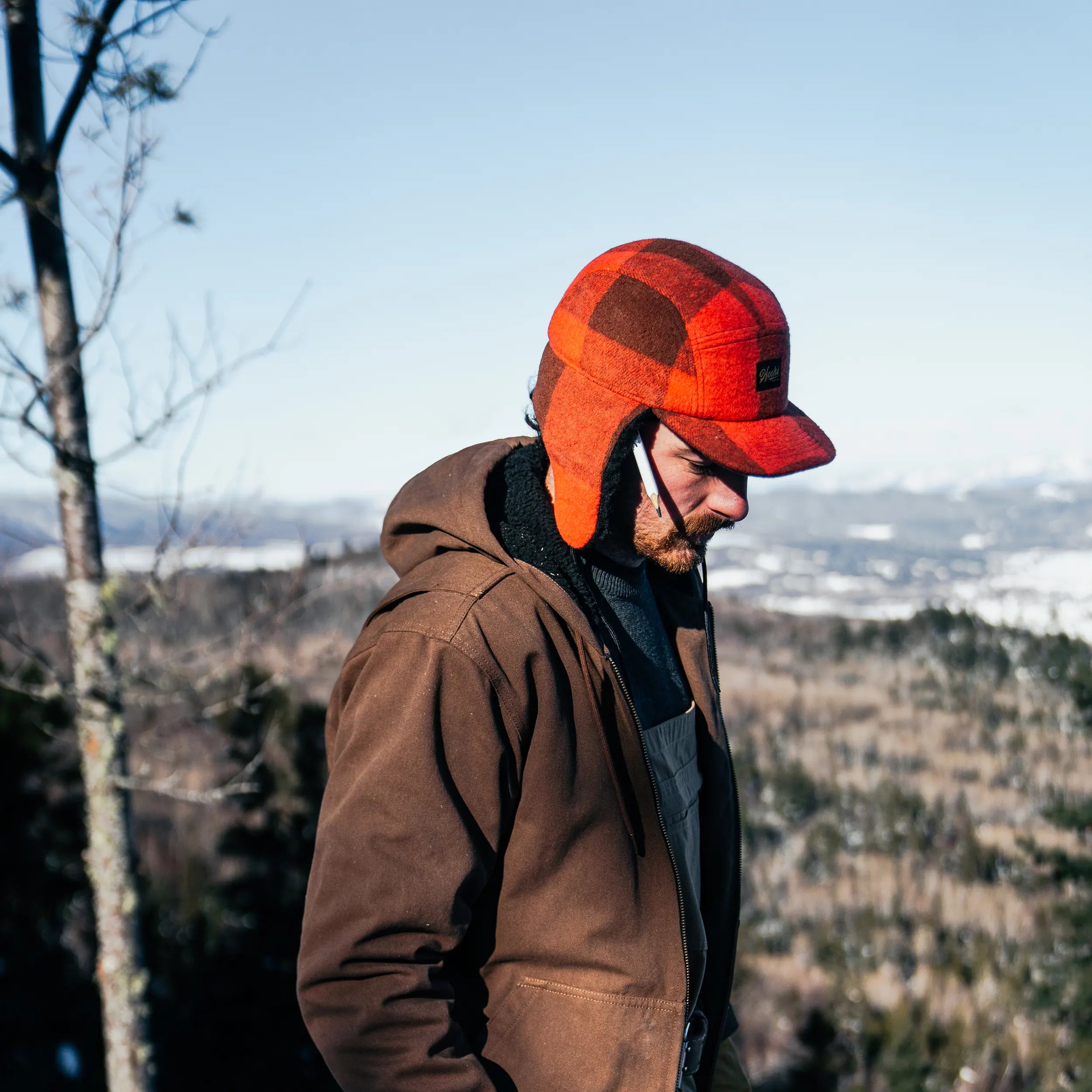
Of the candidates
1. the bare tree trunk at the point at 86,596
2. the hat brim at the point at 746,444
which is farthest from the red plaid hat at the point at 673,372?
the bare tree trunk at the point at 86,596

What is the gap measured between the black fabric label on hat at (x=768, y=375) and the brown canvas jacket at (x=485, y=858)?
484 millimetres

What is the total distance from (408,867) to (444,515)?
57 centimetres

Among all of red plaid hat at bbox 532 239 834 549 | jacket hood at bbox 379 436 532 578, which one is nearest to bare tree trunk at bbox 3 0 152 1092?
jacket hood at bbox 379 436 532 578

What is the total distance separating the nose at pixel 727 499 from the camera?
179 cm

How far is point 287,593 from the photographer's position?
5070 mm

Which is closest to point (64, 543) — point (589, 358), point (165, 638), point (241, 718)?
point (165, 638)

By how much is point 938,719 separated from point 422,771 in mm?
17220

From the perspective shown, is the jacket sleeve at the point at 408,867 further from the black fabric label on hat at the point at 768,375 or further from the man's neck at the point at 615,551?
the black fabric label on hat at the point at 768,375

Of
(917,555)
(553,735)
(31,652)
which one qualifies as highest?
(553,735)

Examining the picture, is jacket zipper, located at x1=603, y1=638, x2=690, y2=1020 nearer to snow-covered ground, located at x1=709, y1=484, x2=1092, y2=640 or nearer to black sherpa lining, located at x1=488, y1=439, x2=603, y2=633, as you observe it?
black sherpa lining, located at x1=488, y1=439, x2=603, y2=633

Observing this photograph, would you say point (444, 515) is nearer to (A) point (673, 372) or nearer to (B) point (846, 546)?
(A) point (673, 372)

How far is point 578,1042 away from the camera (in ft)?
5.11

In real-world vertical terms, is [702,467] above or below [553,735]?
above

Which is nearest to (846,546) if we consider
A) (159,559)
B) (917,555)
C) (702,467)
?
(917,555)
